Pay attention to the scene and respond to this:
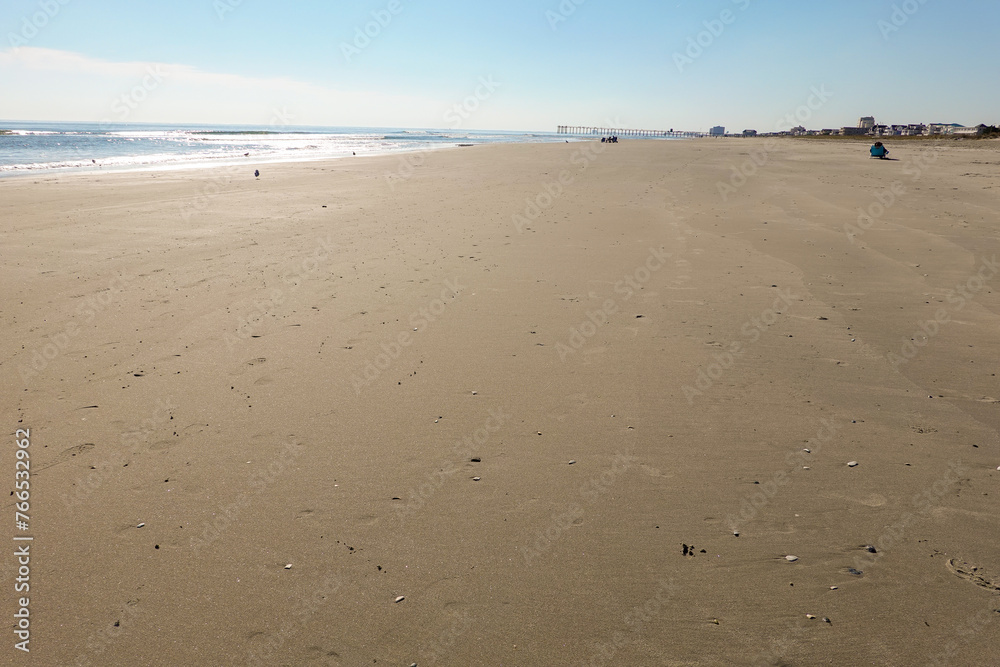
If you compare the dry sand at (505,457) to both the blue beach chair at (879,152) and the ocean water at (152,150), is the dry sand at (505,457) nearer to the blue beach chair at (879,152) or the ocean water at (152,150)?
the blue beach chair at (879,152)

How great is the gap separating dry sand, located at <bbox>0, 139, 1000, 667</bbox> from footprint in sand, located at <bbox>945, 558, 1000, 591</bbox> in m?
0.02

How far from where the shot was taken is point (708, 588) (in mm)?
2844

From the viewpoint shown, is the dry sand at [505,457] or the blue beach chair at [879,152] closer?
the dry sand at [505,457]

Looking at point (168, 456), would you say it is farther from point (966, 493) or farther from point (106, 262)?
point (106, 262)

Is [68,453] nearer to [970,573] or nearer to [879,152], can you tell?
[970,573]

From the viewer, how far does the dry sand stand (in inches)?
104

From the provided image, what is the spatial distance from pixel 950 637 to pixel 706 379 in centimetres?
274

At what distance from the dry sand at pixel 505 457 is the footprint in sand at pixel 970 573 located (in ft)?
0.06

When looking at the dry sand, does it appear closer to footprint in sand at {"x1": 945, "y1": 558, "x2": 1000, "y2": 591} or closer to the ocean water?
footprint in sand at {"x1": 945, "y1": 558, "x2": 1000, "y2": 591}

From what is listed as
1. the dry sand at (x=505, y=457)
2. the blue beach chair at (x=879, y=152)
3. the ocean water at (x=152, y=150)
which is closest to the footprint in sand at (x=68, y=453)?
the dry sand at (x=505, y=457)

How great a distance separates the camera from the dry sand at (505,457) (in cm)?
265

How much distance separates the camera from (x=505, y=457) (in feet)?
13.0

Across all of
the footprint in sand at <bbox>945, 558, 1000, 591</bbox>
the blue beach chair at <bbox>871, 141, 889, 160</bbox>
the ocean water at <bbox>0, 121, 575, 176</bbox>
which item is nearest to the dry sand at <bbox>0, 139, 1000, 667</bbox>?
the footprint in sand at <bbox>945, 558, 1000, 591</bbox>

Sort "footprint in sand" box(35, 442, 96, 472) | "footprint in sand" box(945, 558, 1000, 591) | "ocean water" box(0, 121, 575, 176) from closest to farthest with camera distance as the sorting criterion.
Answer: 1. "footprint in sand" box(945, 558, 1000, 591)
2. "footprint in sand" box(35, 442, 96, 472)
3. "ocean water" box(0, 121, 575, 176)
